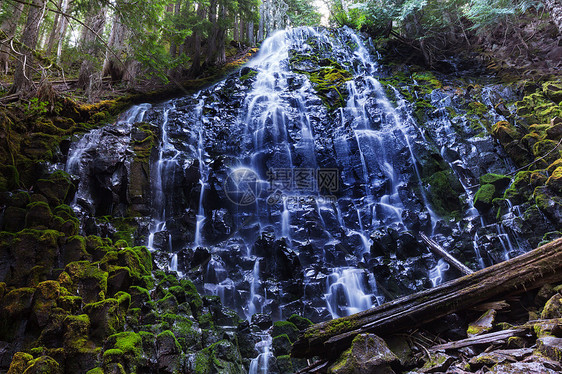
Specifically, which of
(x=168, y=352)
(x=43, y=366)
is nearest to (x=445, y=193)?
(x=168, y=352)

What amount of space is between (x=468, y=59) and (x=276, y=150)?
1180cm

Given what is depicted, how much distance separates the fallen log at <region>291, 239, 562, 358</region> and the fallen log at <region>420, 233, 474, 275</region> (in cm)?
418

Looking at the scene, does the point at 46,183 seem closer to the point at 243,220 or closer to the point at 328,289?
the point at 243,220

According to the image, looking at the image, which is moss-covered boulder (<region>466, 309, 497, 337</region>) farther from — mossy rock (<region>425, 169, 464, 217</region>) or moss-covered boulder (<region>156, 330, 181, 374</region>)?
mossy rock (<region>425, 169, 464, 217</region>)

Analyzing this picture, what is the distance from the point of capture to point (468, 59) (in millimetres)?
15805

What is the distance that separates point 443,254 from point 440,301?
5544 mm

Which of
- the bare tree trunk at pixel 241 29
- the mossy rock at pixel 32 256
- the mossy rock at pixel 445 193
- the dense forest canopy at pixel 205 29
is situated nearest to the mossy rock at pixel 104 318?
the mossy rock at pixel 32 256

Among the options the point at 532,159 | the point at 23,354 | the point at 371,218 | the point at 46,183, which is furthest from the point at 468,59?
the point at 23,354

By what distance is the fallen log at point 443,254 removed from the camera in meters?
7.48

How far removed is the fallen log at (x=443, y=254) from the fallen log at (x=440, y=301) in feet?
13.7

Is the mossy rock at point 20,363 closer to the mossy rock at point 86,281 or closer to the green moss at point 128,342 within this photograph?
the green moss at point 128,342

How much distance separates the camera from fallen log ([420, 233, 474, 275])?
748 centimetres

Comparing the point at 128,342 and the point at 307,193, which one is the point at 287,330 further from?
the point at 307,193

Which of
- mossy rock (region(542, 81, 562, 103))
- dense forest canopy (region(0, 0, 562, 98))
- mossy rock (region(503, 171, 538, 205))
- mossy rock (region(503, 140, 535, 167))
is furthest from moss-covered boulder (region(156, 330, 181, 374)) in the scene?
mossy rock (region(542, 81, 562, 103))
